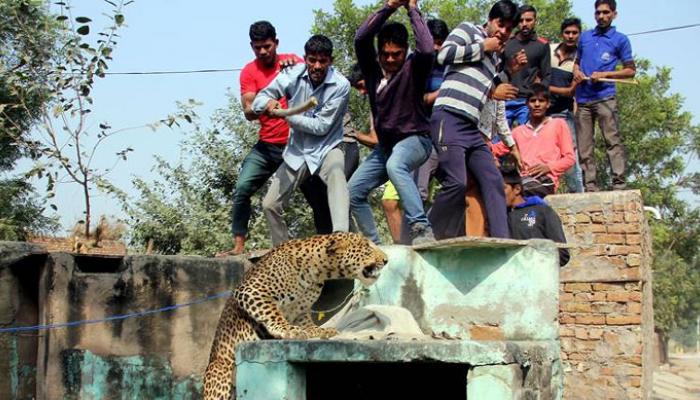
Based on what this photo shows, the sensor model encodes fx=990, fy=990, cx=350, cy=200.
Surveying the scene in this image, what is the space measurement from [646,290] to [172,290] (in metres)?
4.90

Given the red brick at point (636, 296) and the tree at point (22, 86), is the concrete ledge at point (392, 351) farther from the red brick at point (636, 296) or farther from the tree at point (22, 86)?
the tree at point (22, 86)

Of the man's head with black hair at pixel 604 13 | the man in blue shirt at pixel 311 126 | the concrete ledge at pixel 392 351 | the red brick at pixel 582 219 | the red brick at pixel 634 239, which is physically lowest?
the concrete ledge at pixel 392 351

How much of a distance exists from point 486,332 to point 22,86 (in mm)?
6920

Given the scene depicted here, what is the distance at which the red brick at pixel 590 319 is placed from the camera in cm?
952

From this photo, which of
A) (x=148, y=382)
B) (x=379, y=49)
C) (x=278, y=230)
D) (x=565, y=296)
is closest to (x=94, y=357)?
(x=148, y=382)

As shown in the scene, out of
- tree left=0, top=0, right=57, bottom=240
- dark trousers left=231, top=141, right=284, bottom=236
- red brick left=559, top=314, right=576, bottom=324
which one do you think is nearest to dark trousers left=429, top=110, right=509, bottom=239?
dark trousers left=231, top=141, right=284, bottom=236

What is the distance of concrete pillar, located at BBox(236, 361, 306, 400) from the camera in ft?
18.0

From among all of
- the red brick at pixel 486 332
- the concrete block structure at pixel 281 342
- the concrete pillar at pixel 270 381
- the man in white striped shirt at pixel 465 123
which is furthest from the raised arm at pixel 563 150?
the concrete pillar at pixel 270 381

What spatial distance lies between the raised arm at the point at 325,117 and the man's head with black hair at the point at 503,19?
3.81 feet

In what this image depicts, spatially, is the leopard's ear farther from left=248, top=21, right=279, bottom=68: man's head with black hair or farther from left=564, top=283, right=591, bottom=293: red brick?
left=564, top=283, right=591, bottom=293: red brick

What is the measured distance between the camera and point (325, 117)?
721cm

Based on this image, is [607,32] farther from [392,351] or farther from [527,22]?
[392,351]

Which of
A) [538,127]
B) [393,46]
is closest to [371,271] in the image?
[393,46]

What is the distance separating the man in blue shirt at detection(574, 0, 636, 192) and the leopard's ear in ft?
13.5
